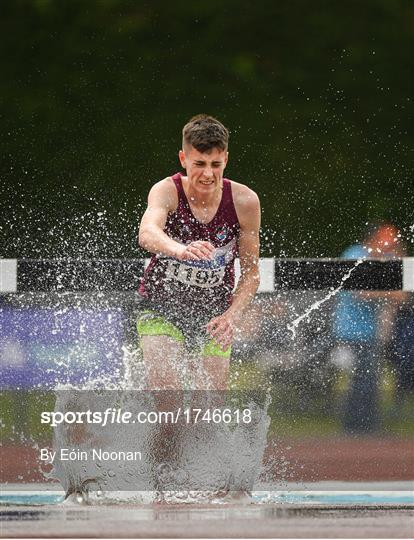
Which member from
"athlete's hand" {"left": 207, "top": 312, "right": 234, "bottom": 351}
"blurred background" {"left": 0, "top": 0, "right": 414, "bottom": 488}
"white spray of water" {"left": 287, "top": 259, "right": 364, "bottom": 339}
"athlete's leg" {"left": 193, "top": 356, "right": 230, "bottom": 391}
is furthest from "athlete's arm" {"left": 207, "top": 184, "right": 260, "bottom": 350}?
"blurred background" {"left": 0, "top": 0, "right": 414, "bottom": 488}

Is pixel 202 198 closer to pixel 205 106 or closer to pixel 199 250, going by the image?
pixel 199 250

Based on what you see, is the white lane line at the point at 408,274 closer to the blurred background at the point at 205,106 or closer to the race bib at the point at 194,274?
the race bib at the point at 194,274

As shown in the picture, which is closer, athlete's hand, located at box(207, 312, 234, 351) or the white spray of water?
athlete's hand, located at box(207, 312, 234, 351)

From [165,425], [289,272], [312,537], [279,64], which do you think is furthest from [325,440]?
[279,64]

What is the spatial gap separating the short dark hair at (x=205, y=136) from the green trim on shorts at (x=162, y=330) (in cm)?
72

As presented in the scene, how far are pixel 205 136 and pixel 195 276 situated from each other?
55 cm

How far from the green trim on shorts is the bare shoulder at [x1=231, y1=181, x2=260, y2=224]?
0.51 m

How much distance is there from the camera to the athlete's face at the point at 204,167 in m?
5.25

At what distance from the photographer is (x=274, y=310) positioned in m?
7.80

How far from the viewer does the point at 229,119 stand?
1061 cm

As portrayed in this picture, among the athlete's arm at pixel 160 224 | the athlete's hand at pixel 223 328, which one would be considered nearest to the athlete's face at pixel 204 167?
the athlete's arm at pixel 160 224

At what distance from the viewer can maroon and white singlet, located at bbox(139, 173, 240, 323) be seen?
5320 millimetres

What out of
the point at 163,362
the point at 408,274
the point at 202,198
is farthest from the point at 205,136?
the point at 408,274

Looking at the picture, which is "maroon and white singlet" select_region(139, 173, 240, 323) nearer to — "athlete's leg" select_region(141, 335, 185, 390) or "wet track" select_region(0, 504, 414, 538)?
"athlete's leg" select_region(141, 335, 185, 390)
